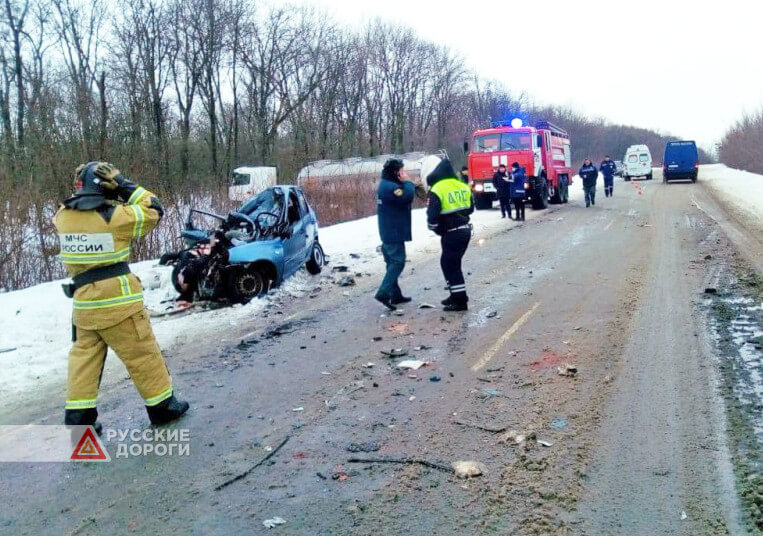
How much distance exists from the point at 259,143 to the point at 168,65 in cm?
722

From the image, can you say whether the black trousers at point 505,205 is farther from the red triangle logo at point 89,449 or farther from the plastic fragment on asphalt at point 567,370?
the red triangle logo at point 89,449

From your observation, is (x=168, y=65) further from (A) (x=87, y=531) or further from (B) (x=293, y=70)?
(A) (x=87, y=531)

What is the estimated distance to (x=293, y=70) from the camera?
41281 millimetres

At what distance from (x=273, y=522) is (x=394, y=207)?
5028 millimetres

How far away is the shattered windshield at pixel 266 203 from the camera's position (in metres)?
10.2

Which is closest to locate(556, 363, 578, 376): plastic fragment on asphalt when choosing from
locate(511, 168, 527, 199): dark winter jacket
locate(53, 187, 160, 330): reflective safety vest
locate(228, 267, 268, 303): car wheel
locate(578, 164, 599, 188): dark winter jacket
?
locate(53, 187, 160, 330): reflective safety vest

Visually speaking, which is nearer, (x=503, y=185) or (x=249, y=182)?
(x=503, y=185)

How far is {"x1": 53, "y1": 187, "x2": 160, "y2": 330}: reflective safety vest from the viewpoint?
402 centimetres

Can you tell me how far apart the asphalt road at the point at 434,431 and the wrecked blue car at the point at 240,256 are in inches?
47.2

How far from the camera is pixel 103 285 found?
13.3ft

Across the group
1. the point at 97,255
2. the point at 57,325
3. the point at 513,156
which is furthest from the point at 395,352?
the point at 513,156

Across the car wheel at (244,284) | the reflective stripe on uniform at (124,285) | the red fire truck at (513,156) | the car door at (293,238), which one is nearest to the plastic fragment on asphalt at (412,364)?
the reflective stripe on uniform at (124,285)

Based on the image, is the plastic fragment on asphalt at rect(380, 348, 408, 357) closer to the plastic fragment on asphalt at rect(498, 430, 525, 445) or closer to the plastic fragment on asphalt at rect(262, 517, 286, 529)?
the plastic fragment on asphalt at rect(498, 430, 525, 445)

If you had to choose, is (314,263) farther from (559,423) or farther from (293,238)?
(559,423)
